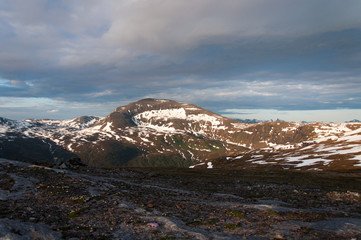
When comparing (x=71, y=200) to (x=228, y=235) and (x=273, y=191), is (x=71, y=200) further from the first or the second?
(x=273, y=191)

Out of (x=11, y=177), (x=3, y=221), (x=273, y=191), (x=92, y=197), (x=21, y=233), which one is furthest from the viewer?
(x=273, y=191)

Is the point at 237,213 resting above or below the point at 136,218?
below

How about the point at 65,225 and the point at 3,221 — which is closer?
the point at 3,221

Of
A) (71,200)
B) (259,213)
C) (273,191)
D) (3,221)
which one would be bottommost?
(273,191)

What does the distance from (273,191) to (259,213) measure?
57.5 ft

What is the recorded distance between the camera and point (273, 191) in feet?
122

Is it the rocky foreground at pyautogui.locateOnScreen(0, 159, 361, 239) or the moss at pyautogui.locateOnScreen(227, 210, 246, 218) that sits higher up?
the rocky foreground at pyautogui.locateOnScreen(0, 159, 361, 239)

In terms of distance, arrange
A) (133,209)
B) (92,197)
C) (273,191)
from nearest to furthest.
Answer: (133,209) → (92,197) → (273,191)

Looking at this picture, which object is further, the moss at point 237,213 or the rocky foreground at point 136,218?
the moss at point 237,213

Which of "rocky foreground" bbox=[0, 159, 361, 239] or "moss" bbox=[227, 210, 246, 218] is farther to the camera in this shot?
"moss" bbox=[227, 210, 246, 218]

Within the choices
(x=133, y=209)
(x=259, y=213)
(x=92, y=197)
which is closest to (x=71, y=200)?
(x=92, y=197)

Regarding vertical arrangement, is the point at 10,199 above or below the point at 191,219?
above

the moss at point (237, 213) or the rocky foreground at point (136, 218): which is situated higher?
the rocky foreground at point (136, 218)

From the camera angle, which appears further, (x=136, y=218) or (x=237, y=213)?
(x=237, y=213)
